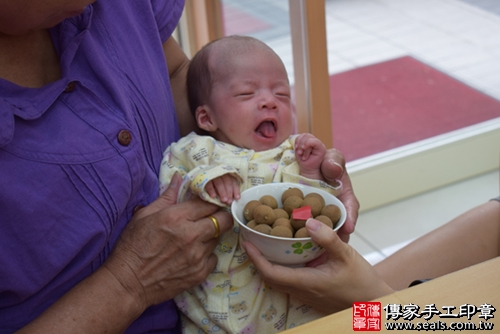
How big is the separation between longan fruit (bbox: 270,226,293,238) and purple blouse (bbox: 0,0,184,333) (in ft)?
0.90

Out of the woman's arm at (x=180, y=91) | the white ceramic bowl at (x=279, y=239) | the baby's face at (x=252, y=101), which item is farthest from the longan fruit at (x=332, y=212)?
the woman's arm at (x=180, y=91)

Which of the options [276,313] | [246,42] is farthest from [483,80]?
[276,313]

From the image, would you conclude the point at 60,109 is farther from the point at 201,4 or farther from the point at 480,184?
the point at 480,184

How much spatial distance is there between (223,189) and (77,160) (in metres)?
0.28

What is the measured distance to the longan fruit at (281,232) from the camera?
1030 mm

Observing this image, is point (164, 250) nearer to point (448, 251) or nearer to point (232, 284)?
Result: point (232, 284)

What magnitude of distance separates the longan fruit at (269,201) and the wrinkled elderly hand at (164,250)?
0.09 m

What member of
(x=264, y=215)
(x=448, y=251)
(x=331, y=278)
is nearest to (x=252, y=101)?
(x=264, y=215)

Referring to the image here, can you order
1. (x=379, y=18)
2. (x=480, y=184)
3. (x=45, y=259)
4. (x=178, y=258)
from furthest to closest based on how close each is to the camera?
1. (x=379, y=18)
2. (x=480, y=184)
3. (x=178, y=258)
4. (x=45, y=259)

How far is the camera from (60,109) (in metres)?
1.02

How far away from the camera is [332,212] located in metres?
1.09

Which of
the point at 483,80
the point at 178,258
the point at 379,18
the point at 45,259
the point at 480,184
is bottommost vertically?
the point at 480,184

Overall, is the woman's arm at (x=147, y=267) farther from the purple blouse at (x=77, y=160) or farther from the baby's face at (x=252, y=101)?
the baby's face at (x=252, y=101)

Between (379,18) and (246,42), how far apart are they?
7.13 feet
